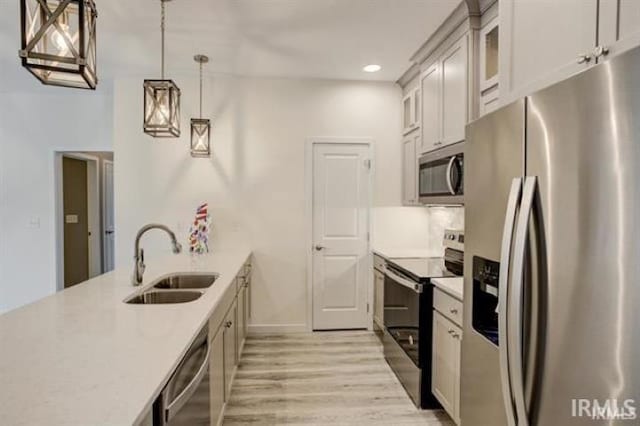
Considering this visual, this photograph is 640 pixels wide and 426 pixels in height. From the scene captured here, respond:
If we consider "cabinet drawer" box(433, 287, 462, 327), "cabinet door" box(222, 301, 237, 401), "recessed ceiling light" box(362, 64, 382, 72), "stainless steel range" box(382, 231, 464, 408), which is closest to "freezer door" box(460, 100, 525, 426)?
"cabinet drawer" box(433, 287, 462, 327)

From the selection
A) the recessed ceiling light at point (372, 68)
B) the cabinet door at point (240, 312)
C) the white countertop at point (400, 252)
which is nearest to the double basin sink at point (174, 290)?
the cabinet door at point (240, 312)

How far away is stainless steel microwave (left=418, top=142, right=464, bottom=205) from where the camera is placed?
8.19 ft

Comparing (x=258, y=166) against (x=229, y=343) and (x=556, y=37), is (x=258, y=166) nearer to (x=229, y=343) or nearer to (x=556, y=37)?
(x=229, y=343)

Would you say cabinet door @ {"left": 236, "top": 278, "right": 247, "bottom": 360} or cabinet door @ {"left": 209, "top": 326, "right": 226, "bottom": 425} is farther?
cabinet door @ {"left": 236, "top": 278, "right": 247, "bottom": 360}

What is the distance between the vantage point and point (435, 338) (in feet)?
8.03

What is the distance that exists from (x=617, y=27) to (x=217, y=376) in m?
2.20

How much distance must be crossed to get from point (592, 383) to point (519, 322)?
8.3 inches

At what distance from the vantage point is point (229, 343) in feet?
8.04

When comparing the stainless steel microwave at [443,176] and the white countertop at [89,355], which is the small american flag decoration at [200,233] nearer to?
the white countertop at [89,355]

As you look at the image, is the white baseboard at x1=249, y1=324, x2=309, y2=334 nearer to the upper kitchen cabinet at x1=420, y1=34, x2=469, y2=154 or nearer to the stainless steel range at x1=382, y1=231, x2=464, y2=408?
the stainless steel range at x1=382, y1=231, x2=464, y2=408

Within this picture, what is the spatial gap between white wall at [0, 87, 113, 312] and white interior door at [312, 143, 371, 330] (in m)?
2.70

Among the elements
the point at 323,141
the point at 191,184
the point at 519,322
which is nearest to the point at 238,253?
the point at 191,184

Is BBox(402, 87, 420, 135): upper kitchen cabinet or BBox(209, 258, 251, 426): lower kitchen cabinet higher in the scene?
BBox(402, 87, 420, 135): upper kitchen cabinet

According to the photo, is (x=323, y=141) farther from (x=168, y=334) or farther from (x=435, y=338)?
(x=168, y=334)
